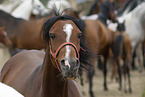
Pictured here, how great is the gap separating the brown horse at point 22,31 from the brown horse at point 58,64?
3.69m

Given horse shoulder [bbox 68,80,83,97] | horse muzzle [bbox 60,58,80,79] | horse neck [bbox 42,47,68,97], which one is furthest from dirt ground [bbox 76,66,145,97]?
horse muzzle [bbox 60,58,80,79]

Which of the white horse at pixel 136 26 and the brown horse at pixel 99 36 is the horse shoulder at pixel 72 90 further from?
the white horse at pixel 136 26

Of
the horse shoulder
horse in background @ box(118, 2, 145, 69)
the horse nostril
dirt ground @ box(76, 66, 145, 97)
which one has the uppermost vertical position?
horse in background @ box(118, 2, 145, 69)

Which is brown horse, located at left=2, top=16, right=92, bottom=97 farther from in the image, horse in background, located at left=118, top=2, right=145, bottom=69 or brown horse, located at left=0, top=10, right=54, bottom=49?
horse in background, located at left=118, top=2, right=145, bottom=69

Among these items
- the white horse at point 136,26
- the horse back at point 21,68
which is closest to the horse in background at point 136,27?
the white horse at point 136,26

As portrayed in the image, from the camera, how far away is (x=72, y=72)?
7.97 ft

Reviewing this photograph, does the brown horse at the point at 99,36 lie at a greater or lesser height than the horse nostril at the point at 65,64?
greater

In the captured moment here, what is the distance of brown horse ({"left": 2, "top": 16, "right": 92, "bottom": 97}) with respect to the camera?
2480mm

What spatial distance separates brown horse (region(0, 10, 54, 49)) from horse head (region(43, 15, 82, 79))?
162 inches

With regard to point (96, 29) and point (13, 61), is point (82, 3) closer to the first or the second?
point (96, 29)

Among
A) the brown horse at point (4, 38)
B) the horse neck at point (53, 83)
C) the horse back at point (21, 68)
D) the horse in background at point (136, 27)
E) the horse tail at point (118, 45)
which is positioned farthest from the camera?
the horse in background at point (136, 27)

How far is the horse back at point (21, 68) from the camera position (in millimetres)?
3368


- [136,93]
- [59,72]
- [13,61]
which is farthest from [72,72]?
[136,93]

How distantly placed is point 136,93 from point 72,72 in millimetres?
5378
